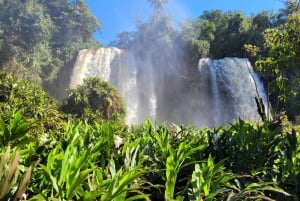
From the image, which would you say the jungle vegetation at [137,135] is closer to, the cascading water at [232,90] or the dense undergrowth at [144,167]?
the dense undergrowth at [144,167]

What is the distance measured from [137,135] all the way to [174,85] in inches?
788

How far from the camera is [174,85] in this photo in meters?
24.6

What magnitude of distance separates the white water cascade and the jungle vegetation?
2.05 metres

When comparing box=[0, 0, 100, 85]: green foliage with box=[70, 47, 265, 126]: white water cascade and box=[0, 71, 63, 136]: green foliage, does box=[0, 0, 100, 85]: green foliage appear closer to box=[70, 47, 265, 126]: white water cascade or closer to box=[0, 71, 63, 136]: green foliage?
box=[70, 47, 265, 126]: white water cascade

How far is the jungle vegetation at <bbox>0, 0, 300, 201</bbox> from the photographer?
2055 millimetres

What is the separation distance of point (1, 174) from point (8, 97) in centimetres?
976

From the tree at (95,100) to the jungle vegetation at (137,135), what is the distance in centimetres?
5

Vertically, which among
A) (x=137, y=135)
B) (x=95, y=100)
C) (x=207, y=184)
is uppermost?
(x=95, y=100)

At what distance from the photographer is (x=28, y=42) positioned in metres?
27.8

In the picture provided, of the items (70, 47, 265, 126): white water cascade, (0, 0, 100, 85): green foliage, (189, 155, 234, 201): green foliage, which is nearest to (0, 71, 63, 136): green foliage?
(189, 155, 234, 201): green foliage

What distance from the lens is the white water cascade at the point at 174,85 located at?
21.8 metres

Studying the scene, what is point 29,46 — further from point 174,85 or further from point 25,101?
point 25,101

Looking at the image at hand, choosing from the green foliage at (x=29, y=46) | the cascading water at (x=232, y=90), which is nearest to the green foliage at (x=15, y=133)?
the cascading water at (x=232, y=90)

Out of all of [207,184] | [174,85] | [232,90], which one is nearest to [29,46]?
[174,85]
